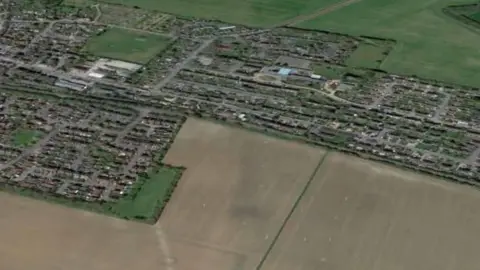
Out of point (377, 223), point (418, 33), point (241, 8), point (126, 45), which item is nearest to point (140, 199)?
point (377, 223)

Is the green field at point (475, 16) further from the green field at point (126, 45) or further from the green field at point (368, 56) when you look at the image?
the green field at point (126, 45)

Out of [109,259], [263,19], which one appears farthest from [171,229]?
[263,19]

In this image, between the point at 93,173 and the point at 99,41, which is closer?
the point at 93,173

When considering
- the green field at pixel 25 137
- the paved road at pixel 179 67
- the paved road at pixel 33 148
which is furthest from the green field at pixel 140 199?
the paved road at pixel 179 67

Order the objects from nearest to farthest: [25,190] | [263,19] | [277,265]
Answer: [277,265], [25,190], [263,19]

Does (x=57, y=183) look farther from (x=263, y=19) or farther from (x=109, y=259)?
(x=263, y=19)

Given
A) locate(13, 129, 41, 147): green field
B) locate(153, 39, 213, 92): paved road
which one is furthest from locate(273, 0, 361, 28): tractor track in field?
locate(13, 129, 41, 147): green field

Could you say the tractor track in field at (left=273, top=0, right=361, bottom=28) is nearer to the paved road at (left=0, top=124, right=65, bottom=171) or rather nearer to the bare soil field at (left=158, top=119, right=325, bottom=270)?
the bare soil field at (left=158, top=119, right=325, bottom=270)
